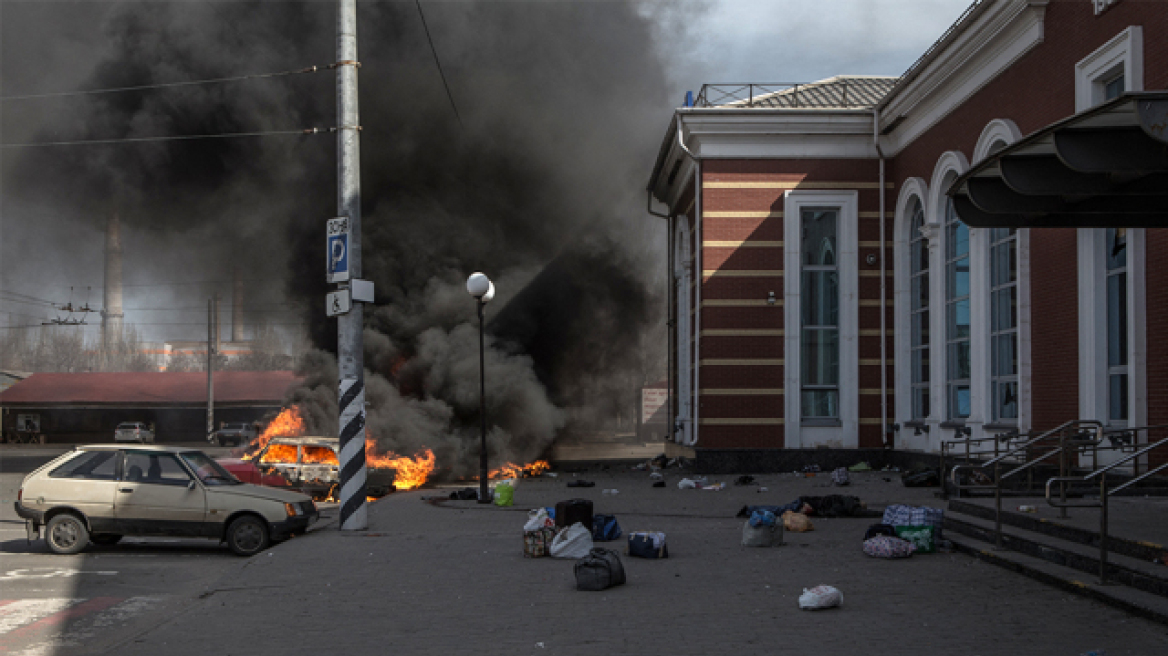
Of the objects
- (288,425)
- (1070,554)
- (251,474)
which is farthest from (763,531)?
(288,425)

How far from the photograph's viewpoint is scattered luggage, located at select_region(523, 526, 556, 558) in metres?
9.41

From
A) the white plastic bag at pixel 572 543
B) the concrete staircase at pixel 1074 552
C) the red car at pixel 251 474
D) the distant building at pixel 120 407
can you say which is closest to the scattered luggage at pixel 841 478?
the concrete staircase at pixel 1074 552

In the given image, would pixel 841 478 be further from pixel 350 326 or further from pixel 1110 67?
pixel 350 326

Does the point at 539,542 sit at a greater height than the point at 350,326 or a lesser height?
lesser

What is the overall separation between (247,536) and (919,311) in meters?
14.8

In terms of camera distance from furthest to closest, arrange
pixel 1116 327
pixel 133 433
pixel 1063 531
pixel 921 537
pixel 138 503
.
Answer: pixel 133 433 < pixel 1116 327 < pixel 138 503 < pixel 921 537 < pixel 1063 531

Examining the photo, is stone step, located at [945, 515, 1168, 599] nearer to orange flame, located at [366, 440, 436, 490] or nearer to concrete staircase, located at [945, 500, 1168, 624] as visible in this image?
concrete staircase, located at [945, 500, 1168, 624]

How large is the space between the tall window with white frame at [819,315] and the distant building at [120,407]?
33.8 meters

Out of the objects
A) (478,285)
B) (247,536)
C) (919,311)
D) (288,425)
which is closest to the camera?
(247,536)

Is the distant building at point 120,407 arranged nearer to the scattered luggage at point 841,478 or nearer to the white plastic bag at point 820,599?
the scattered luggage at point 841,478

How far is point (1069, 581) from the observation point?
7023 mm

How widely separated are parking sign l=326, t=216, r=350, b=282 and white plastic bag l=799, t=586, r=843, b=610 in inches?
291

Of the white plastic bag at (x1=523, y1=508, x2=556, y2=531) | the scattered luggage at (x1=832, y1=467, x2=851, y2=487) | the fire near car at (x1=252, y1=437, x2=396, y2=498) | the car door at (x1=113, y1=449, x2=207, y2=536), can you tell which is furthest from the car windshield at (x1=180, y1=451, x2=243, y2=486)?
→ the scattered luggage at (x1=832, y1=467, x2=851, y2=487)

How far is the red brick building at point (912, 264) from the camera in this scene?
13.2 metres
